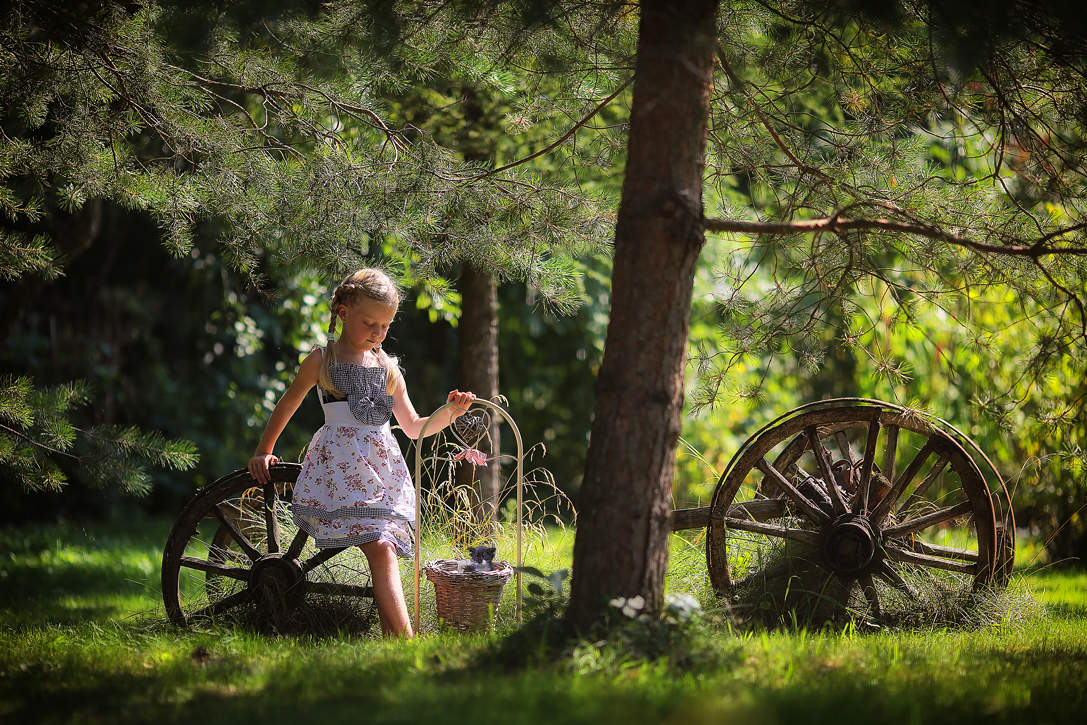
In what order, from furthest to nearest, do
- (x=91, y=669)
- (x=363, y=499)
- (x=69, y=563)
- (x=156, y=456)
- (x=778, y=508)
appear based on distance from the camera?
1. (x=69, y=563)
2. (x=156, y=456)
3. (x=778, y=508)
4. (x=363, y=499)
5. (x=91, y=669)

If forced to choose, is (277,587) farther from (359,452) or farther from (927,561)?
(927,561)

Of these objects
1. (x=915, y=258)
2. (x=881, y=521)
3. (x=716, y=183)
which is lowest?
(x=881, y=521)

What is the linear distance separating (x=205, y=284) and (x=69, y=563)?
2.64 metres

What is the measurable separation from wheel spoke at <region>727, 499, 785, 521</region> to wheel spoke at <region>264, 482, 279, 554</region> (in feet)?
6.25

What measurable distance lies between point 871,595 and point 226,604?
263 cm

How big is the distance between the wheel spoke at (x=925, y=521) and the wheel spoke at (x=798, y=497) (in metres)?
0.26

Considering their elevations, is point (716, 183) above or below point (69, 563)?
above

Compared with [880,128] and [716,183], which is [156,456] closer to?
[716,183]

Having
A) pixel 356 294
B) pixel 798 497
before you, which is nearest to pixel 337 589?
pixel 356 294

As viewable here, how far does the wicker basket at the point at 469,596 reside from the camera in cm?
349

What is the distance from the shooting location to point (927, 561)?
11.7 ft

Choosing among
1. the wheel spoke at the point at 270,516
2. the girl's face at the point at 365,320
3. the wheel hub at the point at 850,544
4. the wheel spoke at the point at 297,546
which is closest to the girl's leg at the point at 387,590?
the wheel spoke at the point at 297,546

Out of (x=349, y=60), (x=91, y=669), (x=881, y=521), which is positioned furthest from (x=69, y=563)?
(x=881, y=521)

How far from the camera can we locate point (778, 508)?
376 cm
